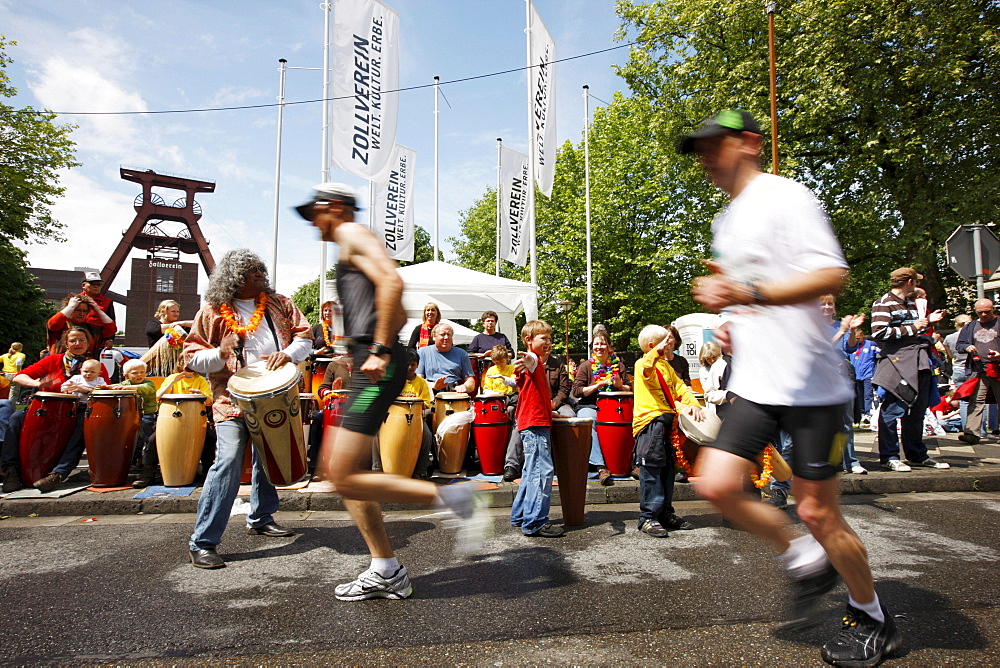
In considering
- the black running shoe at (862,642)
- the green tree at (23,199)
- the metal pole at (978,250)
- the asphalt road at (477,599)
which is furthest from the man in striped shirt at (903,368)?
the green tree at (23,199)

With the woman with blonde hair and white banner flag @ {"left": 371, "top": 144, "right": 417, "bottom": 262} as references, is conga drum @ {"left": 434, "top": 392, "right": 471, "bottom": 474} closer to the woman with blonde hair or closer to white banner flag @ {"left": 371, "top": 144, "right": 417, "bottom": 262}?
the woman with blonde hair

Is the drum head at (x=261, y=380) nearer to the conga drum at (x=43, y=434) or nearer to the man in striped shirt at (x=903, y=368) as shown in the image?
the conga drum at (x=43, y=434)

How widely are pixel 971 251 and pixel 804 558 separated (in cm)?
880

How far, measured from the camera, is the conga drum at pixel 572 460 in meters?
4.80

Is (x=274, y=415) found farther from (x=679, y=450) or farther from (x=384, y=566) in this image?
(x=679, y=450)

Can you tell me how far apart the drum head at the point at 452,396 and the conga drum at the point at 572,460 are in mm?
2208

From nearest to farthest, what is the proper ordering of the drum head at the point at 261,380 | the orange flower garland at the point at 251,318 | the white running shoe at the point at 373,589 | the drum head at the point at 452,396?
the white running shoe at the point at 373,589 < the drum head at the point at 261,380 < the orange flower garland at the point at 251,318 < the drum head at the point at 452,396

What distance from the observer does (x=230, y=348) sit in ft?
13.5

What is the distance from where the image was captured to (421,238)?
175 ft

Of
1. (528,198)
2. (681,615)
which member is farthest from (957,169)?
(681,615)

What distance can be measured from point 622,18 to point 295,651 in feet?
71.5

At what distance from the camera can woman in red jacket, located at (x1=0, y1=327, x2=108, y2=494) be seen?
19.1 ft

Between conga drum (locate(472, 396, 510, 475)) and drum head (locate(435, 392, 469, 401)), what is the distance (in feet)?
0.74

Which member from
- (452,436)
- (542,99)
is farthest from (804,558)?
(542,99)
